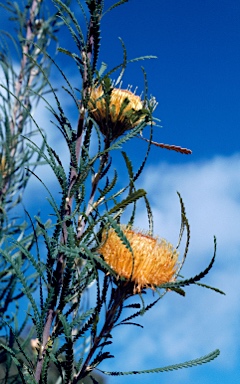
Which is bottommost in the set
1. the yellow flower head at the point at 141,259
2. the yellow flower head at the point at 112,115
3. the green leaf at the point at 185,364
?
the green leaf at the point at 185,364

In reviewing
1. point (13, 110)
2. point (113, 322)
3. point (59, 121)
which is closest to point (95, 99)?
point (59, 121)

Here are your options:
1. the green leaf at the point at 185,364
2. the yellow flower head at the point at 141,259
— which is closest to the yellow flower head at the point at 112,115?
the yellow flower head at the point at 141,259

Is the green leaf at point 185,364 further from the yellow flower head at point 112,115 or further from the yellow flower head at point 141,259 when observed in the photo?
the yellow flower head at point 112,115

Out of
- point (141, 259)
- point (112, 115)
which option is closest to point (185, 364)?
point (141, 259)

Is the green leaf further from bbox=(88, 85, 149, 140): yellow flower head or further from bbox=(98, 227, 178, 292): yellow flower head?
bbox=(88, 85, 149, 140): yellow flower head

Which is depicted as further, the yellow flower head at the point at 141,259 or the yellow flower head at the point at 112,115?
the yellow flower head at the point at 112,115

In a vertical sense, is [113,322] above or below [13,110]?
below

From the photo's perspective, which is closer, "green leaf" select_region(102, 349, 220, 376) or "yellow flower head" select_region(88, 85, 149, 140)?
"green leaf" select_region(102, 349, 220, 376)

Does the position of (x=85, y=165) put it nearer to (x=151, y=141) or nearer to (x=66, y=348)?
(x=151, y=141)

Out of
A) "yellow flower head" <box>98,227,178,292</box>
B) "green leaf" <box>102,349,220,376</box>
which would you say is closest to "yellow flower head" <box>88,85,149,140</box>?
"yellow flower head" <box>98,227,178,292</box>
